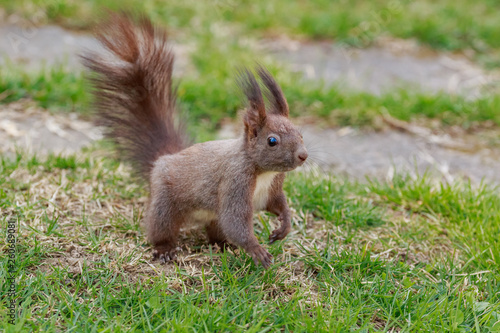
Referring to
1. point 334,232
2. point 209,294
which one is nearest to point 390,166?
point 334,232

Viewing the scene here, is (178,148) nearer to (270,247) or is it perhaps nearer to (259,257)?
(270,247)

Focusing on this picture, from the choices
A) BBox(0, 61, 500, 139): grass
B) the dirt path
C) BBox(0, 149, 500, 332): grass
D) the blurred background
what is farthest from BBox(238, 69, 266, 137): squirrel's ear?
BBox(0, 61, 500, 139): grass

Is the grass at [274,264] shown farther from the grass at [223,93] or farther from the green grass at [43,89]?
the green grass at [43,89]

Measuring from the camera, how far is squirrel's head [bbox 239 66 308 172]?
6.67 ft

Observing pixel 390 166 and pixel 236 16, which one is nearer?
pixel 390 166

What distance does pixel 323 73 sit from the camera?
475 centimetres

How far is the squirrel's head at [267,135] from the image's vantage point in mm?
2033

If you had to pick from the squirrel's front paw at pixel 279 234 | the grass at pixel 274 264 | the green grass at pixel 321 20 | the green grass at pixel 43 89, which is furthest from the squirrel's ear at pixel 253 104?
the green grass at pixel 321 20

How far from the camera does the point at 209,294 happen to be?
202 centimetres

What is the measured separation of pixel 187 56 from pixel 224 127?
1.24m

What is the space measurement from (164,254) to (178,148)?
0.53m

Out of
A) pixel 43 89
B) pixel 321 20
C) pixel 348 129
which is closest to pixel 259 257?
pixel 348 129

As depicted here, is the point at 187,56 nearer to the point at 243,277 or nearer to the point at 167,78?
the point at 167,78

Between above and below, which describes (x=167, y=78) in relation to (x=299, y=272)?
above
